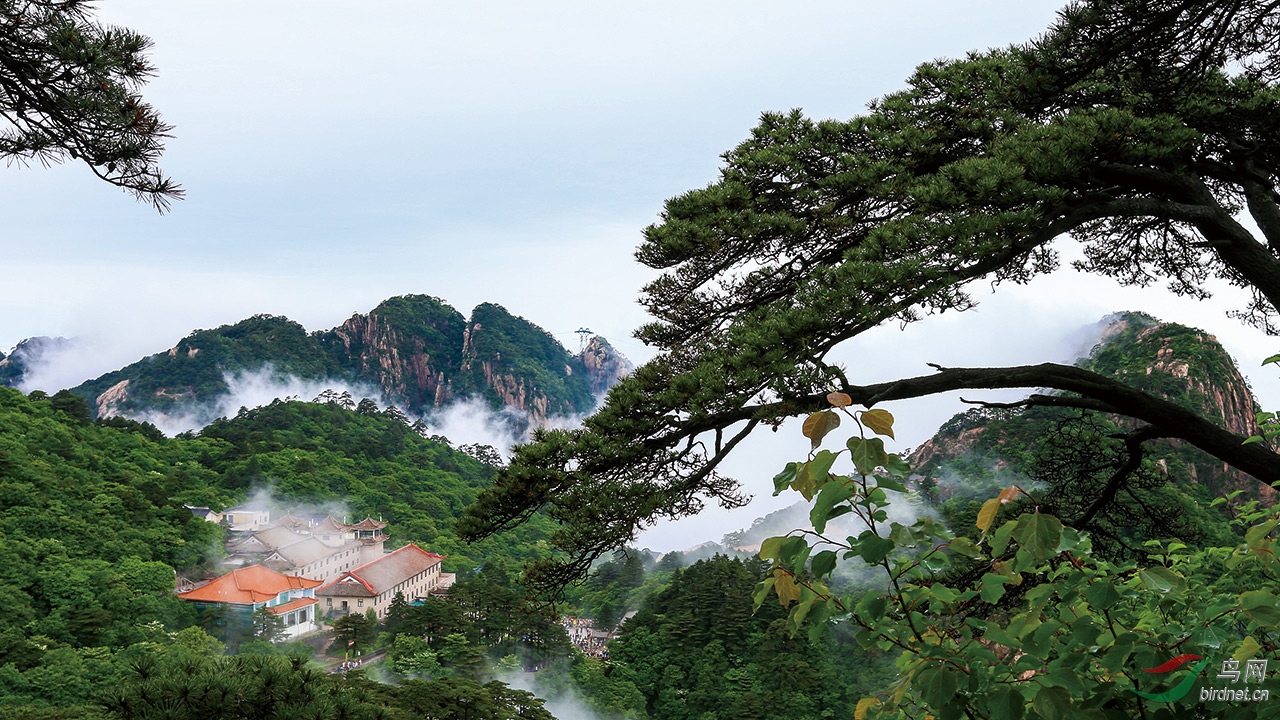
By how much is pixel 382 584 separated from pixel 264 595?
4862mm

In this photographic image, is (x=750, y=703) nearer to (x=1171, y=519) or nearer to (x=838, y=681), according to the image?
(x=838, y=681)

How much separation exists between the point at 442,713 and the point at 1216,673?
42.6 ft

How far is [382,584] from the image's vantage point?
33.3 meters

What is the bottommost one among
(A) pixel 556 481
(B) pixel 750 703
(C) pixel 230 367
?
(B) pixel 750 703

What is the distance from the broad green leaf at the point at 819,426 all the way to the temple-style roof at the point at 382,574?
34.6 metres

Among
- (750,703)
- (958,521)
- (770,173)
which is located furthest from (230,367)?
(770,173)

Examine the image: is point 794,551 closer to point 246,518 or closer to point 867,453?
point 867,453

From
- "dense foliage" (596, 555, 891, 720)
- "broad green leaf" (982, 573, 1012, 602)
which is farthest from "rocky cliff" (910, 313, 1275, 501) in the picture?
"broad green leaf" (982, 573, 1012, 602)

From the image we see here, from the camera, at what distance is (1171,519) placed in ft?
20.1

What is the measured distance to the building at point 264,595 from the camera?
1113 inches

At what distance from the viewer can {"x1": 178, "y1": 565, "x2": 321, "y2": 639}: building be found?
28.3m

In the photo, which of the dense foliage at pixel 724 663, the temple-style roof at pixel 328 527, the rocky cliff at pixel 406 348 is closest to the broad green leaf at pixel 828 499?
the dense foliage at pixel 724 663

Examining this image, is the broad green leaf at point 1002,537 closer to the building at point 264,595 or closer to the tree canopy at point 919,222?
the tree canopy at point 919,222

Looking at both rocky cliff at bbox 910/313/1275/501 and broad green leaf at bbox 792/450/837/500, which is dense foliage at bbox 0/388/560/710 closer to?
broad green leaf at bbox 792/450/837/500
